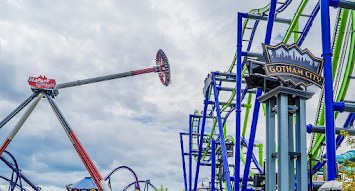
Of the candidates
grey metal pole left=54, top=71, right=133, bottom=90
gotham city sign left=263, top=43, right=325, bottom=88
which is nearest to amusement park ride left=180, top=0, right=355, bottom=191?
gotham city sign left=263, top=43, right=325, bottom=88

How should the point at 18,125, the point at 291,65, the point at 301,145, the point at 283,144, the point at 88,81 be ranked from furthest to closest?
the point at 88,81 < the point at 18,125 < the point at 291,65 < the point at 301,145 < the point at 283,144

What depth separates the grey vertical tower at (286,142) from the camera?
1005 cm

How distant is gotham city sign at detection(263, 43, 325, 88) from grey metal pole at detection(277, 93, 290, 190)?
644 millimetres

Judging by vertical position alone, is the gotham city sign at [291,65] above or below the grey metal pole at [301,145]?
above

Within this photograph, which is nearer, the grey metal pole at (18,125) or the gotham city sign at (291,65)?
the gotham city sign at (291,65)

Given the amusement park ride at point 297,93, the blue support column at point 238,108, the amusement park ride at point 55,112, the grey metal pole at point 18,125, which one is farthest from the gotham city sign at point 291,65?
the grey metal pole at point 18,125

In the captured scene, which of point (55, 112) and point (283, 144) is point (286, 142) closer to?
point (283, 144)

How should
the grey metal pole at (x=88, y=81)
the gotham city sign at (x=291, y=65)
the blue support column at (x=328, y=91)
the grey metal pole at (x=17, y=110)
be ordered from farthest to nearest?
the grey metal pole at (x=88, y=81) → the grey metal pole at (x=17, y=110) → the blue support column at (x=328, y=91) → the gotham city sign at (x=291, y=65)

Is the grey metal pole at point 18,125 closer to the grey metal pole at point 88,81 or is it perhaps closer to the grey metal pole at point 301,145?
the grey metal pole at point 88,81

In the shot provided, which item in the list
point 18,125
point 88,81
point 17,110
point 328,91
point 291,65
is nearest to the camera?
point 291,65

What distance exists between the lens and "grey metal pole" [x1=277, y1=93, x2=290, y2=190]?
9955 mm

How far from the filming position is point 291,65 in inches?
430

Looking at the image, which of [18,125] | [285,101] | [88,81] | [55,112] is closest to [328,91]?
[285,101]

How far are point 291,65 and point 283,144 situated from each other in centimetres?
212
